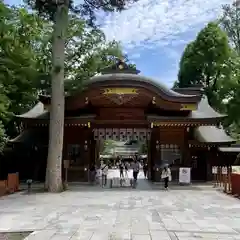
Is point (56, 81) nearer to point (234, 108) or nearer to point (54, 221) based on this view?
point (54, 221)

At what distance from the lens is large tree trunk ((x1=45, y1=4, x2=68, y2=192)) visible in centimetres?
2123

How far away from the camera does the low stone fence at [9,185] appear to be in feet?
63.2

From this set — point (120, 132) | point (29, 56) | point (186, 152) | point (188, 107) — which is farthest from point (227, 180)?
point (29, 56)

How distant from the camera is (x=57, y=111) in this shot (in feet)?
70.7

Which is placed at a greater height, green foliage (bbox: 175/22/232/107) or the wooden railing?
green foliage (bbox: 175/22/232/107)

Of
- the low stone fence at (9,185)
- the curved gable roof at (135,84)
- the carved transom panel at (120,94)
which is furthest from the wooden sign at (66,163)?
the carved transom panel at (120,94)

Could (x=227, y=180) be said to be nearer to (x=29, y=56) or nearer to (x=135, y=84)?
(x=135, y=84)

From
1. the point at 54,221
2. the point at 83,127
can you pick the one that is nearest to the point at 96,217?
the point at 54,221

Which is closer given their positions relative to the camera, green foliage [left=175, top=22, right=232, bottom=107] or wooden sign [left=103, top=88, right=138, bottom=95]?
wooden sign [left=103, top=88, right=138, bottom=95]

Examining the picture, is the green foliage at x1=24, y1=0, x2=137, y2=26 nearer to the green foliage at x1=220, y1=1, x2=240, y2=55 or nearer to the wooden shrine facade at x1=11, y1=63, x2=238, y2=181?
the wooden shrine facade at x1=11, y1=63, x2=238, y2=181

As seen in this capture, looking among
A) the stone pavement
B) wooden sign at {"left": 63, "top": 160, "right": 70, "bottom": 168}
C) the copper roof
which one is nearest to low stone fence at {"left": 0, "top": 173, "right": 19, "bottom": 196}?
the stone pavement

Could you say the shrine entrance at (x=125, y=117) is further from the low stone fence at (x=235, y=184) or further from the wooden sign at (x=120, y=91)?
the low stone fence at (x=235, y=184)

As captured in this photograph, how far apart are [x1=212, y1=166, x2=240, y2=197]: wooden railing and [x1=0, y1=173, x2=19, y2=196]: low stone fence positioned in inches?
398

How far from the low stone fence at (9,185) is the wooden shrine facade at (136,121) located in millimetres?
4873
